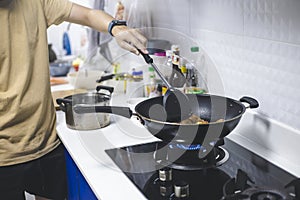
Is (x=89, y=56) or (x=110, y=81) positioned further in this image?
(x=89, y=56)

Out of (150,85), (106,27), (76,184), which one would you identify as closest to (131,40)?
(106,27)

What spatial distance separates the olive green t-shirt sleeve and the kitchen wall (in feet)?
1.66

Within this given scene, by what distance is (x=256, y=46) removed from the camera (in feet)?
4.38

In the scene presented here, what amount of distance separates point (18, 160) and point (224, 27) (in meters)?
0.90

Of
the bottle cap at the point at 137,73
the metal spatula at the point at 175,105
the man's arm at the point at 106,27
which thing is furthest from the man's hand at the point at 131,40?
the bottle cap at the point at 137,73

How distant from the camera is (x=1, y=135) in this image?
1.47m

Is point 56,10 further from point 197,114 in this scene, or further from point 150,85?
point 197,114

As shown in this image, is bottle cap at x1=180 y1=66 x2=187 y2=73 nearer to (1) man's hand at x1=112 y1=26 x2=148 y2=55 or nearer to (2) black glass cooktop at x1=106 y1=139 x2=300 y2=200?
(1) man's hand at x1=112 y1=26 x2=148 y2=55

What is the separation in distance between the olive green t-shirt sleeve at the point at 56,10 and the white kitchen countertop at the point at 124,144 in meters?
0.43

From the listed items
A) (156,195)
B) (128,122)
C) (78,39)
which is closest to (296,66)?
(156,195)

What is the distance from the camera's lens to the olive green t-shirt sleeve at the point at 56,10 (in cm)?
161

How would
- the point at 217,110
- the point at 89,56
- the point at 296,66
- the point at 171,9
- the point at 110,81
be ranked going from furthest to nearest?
the point at 89,56
the point at 110,81
the point at 171,9
the point at 217,110
the point at 296,66

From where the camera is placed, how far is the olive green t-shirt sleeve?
1605 mm

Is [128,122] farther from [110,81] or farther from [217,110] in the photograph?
[110,81]
